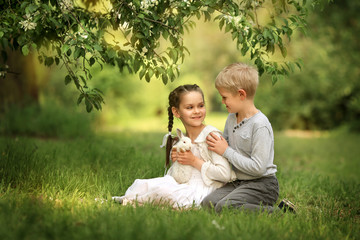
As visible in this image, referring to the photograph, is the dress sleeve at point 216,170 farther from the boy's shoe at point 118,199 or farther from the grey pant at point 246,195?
the boy's shoe at point 118,199

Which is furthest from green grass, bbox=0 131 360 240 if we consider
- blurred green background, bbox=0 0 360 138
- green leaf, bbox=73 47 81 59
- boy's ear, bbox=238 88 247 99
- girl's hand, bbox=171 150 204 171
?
blurred green background, bbox=0 0 360 138

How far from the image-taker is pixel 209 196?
3.54 m

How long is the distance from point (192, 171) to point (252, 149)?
615mm

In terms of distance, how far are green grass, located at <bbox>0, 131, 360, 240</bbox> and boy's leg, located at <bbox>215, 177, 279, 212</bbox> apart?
148 millimetres

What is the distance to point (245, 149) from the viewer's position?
361 centimetres

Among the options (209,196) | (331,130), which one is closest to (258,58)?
(209,196)

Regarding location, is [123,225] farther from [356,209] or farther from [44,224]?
[356,209]

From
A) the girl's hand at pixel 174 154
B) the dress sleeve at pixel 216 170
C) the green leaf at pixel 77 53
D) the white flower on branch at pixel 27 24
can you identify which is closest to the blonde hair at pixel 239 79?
the dress sleeve at pixel 216 170

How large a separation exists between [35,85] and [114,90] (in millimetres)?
4131

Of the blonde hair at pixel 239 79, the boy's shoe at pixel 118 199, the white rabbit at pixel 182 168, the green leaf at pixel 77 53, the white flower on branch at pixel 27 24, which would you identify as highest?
the white flower on branch at pixel 27 24

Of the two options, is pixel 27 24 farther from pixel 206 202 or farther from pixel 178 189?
pixel 206 202

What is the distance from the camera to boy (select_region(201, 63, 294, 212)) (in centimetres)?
345

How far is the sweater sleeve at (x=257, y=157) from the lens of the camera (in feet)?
11.3

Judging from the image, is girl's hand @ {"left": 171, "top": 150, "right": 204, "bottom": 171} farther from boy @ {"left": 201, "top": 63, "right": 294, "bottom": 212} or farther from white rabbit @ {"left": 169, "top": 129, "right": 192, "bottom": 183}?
boy @ {"left": 201, "top": 63, "right": 294, "bottom": 212}
